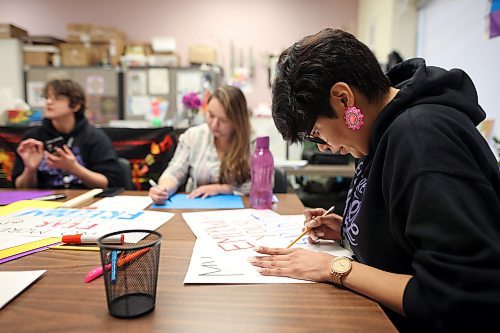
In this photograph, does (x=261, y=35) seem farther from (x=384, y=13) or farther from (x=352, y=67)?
(x=352, y=67)

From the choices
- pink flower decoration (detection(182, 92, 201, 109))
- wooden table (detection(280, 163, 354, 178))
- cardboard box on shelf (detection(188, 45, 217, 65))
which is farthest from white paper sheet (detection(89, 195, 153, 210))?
cardboard box on shelf (detection(188, 45, 217, 65))

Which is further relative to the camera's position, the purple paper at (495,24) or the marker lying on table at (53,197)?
the purple paper at (495,24)

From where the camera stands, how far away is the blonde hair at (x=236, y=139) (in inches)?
71.1

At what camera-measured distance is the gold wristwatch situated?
2.38 feet

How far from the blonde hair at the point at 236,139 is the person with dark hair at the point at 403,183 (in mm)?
886

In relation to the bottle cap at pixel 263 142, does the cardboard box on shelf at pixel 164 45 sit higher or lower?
higher

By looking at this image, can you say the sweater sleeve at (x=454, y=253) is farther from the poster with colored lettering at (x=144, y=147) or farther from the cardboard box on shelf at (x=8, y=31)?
the cardboard box on shelf at (x=8, y=31)


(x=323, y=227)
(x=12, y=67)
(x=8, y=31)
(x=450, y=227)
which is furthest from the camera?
(x=12, y=67)

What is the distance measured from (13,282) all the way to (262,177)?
927 mm

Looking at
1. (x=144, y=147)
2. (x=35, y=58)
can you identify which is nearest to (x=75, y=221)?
(x=144, y=147)

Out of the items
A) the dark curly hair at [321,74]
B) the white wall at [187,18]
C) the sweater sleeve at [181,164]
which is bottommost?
the sweater sleeve at [181,164]

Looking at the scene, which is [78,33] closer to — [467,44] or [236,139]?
[236,139]

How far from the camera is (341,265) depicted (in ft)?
2.43

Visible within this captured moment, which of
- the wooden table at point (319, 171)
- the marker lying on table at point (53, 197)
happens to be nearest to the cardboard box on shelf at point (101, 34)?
the wooden table at point (319, 171)
